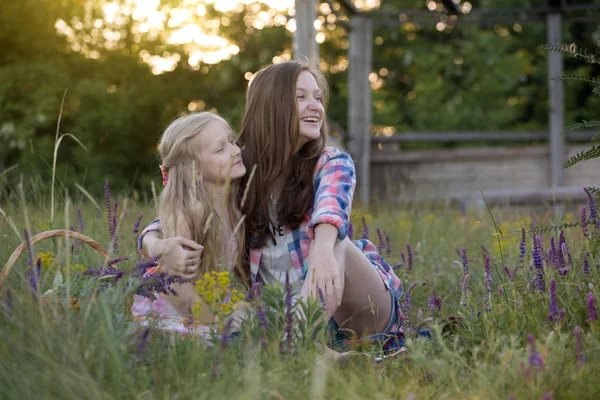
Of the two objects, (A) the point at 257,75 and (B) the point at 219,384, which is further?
(A) the point at 257,75

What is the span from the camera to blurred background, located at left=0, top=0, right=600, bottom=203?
1298cm

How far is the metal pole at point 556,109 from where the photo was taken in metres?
9.17

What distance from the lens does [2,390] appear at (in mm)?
1875

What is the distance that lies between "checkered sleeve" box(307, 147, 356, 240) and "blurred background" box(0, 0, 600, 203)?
8.82 m

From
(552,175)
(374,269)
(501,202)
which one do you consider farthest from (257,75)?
(552,175)

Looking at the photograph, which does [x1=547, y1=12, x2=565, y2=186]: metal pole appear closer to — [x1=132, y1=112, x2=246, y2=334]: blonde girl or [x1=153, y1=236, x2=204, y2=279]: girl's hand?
[x1=132, y1=112, x2=246, y2=334]: blonde girl

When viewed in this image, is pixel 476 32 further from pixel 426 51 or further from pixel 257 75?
pixel 257 75

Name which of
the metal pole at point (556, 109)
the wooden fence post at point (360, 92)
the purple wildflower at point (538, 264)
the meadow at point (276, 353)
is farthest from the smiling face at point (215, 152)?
the metal pole at point (556, 109)

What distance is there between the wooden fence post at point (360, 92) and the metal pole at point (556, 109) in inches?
90.0

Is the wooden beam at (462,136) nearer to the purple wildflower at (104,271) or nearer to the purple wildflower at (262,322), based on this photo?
the purple wildflower at (104,271)

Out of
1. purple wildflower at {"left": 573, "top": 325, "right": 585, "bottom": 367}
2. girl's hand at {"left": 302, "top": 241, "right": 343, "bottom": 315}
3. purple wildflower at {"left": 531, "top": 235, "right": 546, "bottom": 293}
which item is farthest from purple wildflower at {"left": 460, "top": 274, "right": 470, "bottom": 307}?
purple wildflower at {"left": 573, "top": 325, "right": 585, "bottom": 367}

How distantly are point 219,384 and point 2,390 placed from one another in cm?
55

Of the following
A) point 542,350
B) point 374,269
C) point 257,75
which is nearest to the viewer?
point 542,350

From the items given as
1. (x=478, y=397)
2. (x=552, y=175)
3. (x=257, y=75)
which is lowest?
(x=552, y=175)
